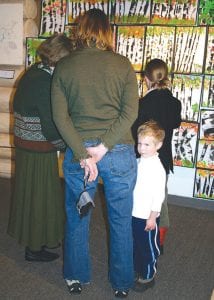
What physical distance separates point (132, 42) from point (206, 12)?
2.65ft

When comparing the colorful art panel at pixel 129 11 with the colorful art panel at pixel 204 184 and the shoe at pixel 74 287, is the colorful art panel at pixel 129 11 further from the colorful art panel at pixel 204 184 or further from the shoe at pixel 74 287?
the shoe at pixel 74 287

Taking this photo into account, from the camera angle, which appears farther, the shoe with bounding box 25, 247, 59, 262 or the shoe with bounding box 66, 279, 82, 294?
the shoe with bounding box 25, 247, 59, 262

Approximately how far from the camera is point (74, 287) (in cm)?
246

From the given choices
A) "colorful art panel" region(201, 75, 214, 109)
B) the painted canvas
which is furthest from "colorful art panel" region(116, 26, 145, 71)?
the painted canvas

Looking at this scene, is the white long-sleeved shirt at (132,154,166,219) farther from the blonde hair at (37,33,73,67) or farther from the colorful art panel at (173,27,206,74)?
the colorful art panel at (173,27,206,74)

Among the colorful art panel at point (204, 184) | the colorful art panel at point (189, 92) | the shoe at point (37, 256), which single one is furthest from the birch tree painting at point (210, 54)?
the shoe at point (37, 256)

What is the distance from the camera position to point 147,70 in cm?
283

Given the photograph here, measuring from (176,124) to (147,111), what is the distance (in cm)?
30

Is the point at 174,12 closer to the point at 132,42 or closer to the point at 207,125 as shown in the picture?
the point at 132,42

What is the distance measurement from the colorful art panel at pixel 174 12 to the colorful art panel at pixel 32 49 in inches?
54.9

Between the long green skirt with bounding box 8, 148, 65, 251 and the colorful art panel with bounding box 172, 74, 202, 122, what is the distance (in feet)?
5.95

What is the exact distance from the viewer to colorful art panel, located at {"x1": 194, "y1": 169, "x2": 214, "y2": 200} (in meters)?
4.06

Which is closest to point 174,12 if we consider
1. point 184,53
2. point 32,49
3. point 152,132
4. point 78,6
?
point 184,53

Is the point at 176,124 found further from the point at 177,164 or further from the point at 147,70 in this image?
the point at 177,164
